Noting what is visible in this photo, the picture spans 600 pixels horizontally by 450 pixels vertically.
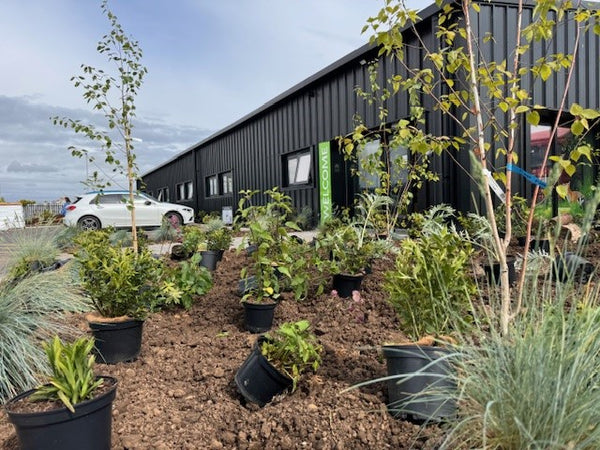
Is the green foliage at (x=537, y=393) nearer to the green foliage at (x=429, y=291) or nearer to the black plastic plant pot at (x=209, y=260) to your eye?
the green foliage at (x=429, y=291)

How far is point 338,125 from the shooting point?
9.75 metres

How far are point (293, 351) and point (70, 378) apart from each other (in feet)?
Answer: 3.15

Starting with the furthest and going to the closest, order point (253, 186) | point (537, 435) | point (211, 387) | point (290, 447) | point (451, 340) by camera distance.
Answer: point (253, 186) → point (211, 387) → point (451, 340) → point (290, 447) → point (537, 435)

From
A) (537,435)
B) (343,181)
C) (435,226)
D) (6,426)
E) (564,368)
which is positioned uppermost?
(343,181)

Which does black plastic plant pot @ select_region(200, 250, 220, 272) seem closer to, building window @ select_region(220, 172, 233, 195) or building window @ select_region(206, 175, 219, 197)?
building window @ select_region(220, 172, 233, 195)

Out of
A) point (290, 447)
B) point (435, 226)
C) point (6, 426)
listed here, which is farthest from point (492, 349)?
point (435, 226)

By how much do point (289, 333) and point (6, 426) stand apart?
56.9 inches

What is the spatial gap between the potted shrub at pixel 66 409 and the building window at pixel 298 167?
31.3 feet

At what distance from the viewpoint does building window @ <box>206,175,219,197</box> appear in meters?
18.9

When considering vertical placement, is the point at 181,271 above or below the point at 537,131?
below

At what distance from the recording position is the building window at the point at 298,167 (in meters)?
11.3

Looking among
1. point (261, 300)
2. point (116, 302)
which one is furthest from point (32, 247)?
point (261, 300)

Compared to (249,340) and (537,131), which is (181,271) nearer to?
(249,340)

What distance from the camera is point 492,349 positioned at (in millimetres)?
1446
